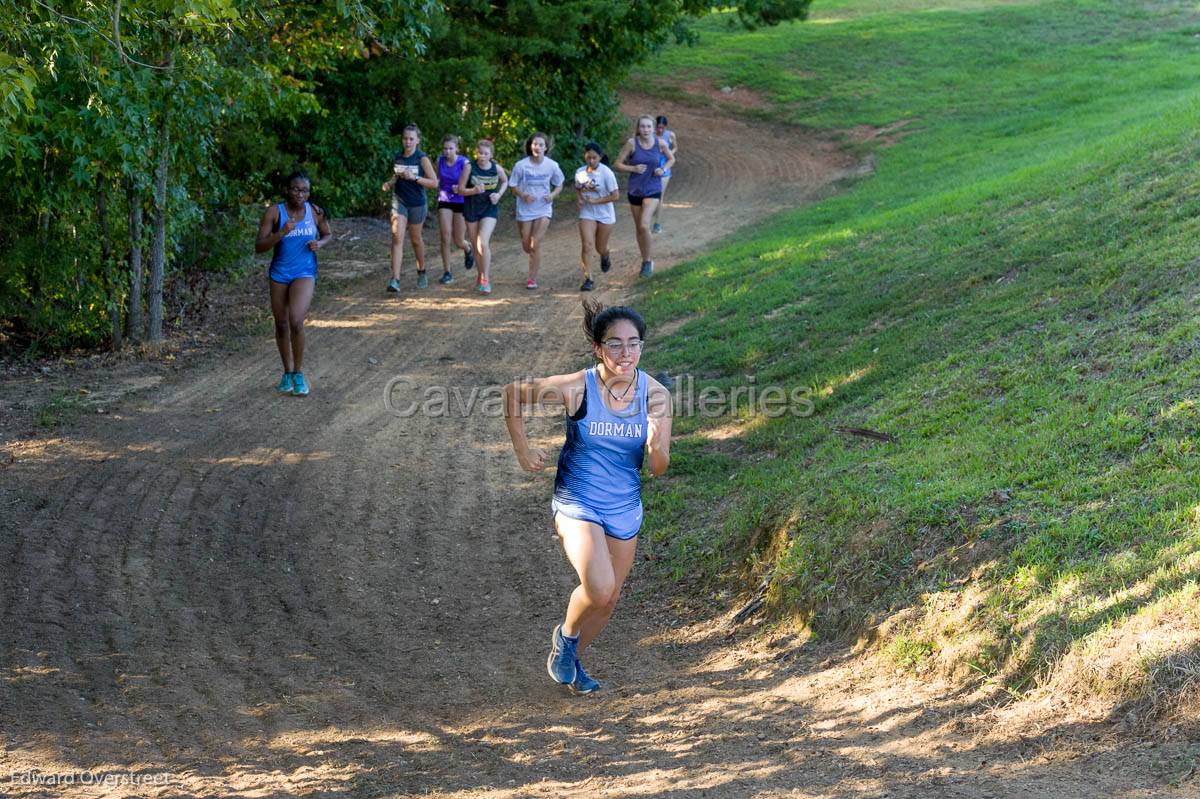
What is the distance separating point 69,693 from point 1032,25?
125 ft

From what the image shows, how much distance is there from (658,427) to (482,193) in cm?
998

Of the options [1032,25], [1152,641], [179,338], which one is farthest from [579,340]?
[1032,25]

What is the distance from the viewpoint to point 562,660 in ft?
20.0

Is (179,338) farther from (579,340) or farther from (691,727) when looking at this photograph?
(691,727)

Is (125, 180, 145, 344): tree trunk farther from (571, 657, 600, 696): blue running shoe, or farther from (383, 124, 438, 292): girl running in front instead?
(571, 657, 600, 696): blue running shoe

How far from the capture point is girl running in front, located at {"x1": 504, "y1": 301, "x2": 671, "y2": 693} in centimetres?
570

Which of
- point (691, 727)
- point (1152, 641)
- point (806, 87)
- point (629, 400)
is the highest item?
point (806, 87)

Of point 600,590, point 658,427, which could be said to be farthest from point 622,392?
point 600,590

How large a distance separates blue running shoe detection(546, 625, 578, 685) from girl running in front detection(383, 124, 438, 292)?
32.0ft

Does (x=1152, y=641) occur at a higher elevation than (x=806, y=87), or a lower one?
lower

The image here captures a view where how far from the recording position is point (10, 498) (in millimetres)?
8867

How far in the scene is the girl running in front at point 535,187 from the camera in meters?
15.1

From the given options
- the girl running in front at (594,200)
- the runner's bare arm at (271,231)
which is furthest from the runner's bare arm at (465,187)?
the runner's bare arm at (271,231)

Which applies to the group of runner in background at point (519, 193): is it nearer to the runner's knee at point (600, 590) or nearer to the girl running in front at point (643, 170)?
the girl running in front at point (643, 170)
